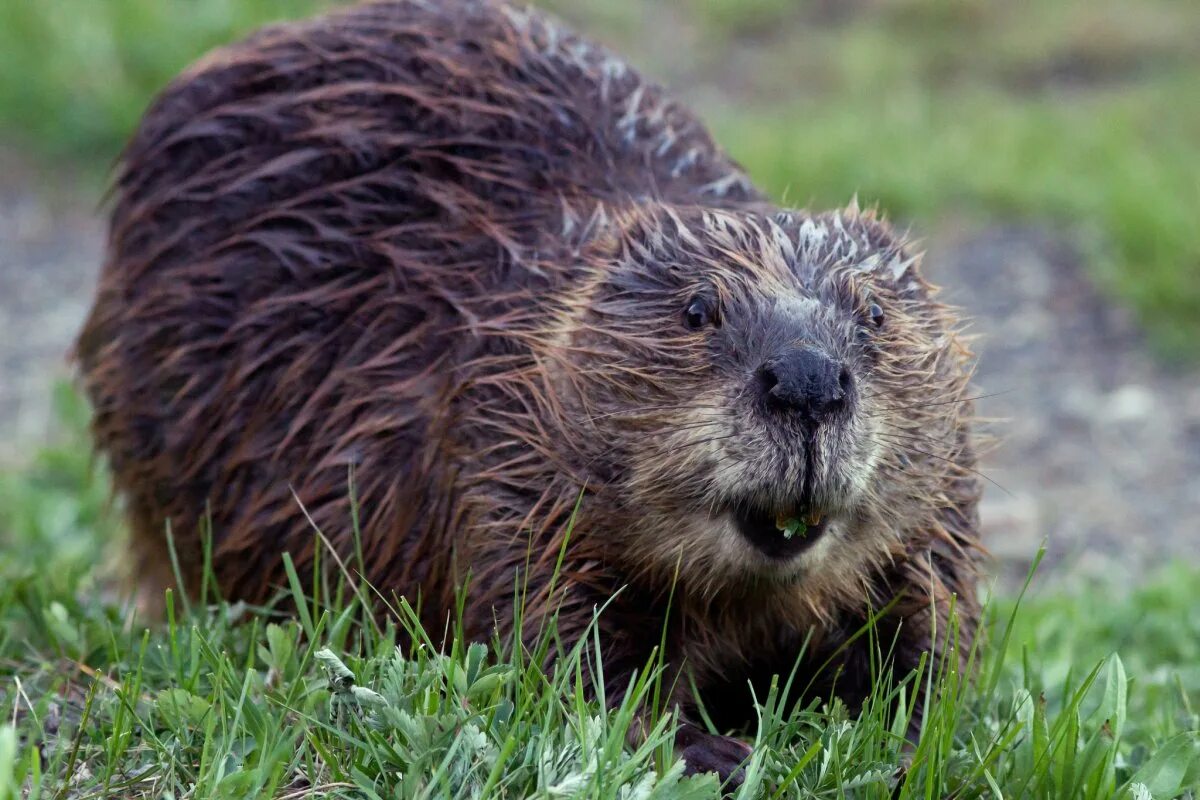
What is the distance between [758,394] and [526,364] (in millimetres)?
547

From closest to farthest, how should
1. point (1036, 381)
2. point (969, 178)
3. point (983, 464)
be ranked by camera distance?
point (983, 464)
point (1036, 381)
point (969, 178)

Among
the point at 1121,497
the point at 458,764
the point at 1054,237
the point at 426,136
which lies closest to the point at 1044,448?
the point at 1121,497

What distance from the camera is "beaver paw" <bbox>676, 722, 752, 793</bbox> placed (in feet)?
6.33

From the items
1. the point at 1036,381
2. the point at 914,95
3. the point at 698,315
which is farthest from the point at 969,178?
the point at 698,315

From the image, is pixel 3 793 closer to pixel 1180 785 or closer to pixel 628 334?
pixel 628 334

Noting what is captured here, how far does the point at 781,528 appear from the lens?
1980mm

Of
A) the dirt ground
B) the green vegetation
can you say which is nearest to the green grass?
the dirt ground

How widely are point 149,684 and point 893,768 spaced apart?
1.00 metres

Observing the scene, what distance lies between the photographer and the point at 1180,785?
1.94 meters

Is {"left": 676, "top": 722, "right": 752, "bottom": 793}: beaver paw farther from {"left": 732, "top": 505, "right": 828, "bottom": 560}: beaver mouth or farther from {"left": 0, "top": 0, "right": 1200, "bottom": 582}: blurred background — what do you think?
{"left": 0, "top": 0, "right": 1200, "bottom": 582}: blurred background

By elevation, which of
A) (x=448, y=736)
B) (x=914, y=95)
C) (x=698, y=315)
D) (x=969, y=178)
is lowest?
(x=448, y=736)

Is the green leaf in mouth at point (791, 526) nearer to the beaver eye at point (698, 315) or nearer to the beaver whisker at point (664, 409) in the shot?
the beaver whisker at point (664, 409)

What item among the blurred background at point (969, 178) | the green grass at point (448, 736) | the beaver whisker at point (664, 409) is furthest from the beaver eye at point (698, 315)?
the blurred background at point (969, 178)

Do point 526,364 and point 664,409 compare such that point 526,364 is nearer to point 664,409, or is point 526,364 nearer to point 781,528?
point 664,409
